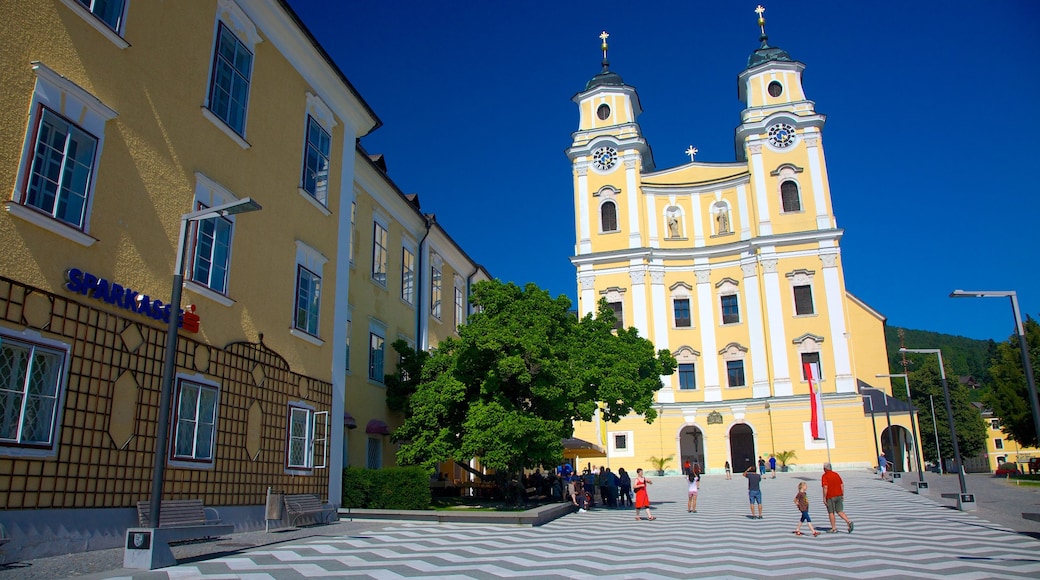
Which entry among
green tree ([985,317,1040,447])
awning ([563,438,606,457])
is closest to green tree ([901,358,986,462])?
green tree ([985,317,1040,447])

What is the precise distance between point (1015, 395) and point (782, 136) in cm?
2448

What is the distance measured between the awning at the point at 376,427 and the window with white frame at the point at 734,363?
3556 centimetres

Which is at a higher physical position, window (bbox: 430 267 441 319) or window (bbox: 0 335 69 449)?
window (bbox: 430 267 441 319)

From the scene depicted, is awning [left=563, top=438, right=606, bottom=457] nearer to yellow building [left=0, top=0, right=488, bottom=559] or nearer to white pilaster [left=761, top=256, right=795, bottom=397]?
yellow building [left=0, top=0, right=488, bottom=559]

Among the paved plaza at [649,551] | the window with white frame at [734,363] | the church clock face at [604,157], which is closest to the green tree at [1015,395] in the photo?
the window with white frame at [734,363]

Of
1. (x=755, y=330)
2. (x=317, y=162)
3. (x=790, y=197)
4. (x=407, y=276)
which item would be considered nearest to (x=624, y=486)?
(x=407, y=276)

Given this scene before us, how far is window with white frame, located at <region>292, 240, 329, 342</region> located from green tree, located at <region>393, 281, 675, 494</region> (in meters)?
5.15

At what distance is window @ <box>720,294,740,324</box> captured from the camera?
178 feet

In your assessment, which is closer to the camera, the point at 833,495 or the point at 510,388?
the point at 833,495

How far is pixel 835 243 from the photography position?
170 feet

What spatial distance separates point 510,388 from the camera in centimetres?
2238

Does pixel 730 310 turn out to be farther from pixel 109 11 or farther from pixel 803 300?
pixel 109 11

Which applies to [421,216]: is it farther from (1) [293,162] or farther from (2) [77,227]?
(2) [77,227]

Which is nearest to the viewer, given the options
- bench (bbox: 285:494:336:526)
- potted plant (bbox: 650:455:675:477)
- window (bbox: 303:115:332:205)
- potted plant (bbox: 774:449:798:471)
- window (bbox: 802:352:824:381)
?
bench (bbox: 285:494:336:526)
